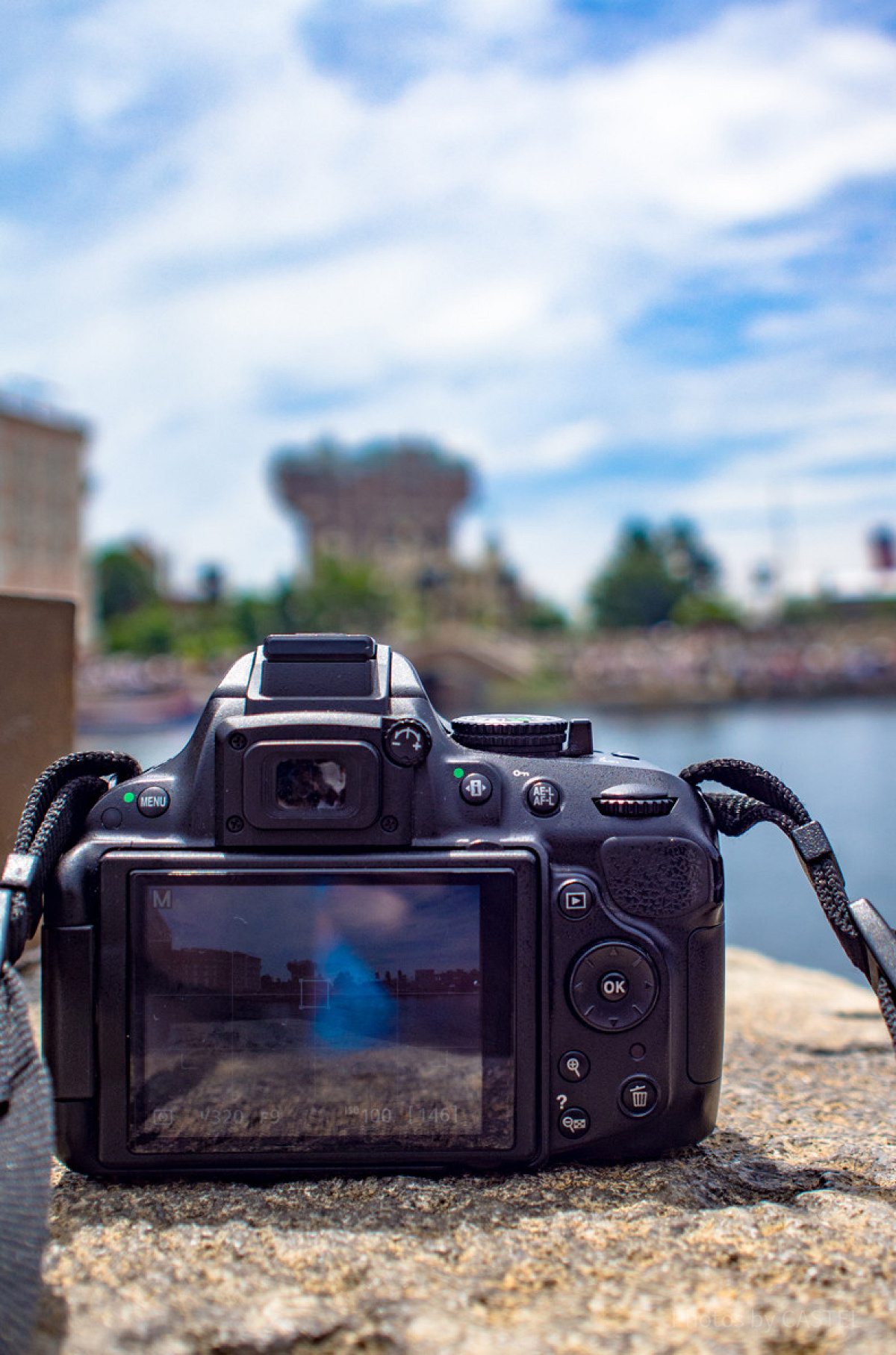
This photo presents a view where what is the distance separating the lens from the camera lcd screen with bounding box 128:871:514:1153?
864 millimetres

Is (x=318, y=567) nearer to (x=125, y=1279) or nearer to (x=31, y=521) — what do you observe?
(x=31, y=521)

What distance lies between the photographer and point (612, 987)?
880mm

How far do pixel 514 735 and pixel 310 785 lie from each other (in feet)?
0.60

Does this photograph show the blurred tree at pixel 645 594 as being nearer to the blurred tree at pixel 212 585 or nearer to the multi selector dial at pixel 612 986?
the blurred tree at pixel 212 585

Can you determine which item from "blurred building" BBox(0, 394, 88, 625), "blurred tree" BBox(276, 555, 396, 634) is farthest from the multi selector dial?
"blurred tree" BBox(276, 555, 396, 634)

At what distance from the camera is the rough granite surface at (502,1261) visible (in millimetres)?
689

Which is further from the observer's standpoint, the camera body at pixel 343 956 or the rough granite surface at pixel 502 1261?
the camera body at pixel 343 956

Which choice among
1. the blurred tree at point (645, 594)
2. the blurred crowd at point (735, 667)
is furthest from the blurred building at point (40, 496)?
the blurred tree at point (645, 594)

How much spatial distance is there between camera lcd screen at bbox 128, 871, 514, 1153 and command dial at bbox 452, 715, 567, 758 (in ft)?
0.40

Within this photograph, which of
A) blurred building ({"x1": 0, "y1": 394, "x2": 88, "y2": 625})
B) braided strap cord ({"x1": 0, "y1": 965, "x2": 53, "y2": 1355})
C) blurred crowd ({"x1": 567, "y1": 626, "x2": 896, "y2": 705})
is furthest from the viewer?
blurred crowd ({"x1": 567, "y1": 626, "x2": 896, "y2": 705})

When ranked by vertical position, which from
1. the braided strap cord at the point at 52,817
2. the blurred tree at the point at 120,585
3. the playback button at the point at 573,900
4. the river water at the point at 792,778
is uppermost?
the blurred tree at the point at 120,585

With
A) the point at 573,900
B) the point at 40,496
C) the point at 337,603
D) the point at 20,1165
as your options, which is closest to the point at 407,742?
the point at 573,900

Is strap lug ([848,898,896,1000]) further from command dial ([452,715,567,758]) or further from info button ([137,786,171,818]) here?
info button ([137,786,171,818])

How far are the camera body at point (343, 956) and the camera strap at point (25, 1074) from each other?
29mm
